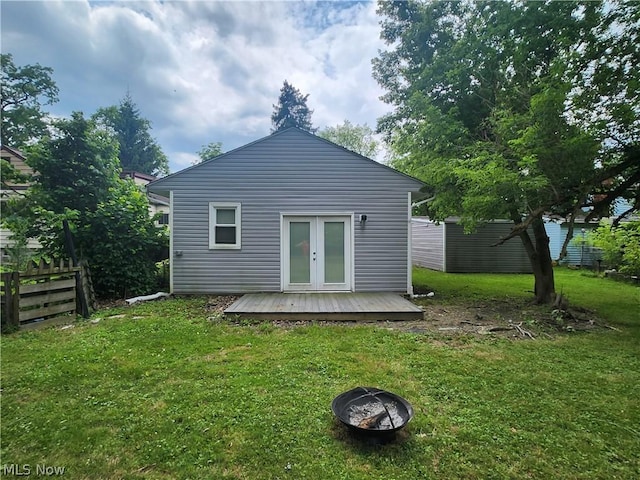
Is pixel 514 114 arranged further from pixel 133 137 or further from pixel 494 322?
pixel 133 137

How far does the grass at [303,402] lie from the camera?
2.05m

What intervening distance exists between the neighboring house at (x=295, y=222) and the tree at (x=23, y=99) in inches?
600

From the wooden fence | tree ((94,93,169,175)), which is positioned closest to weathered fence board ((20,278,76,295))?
the wooden fence

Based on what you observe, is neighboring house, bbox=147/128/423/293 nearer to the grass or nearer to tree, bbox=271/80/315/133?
the grass

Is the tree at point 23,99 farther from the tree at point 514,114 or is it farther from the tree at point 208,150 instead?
the tree at point 514,114

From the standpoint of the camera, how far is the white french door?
7727mm

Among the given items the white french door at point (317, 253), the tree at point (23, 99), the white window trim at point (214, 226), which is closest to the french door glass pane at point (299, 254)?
the white french door at point (317, 253)

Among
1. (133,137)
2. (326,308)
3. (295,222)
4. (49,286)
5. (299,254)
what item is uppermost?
(133,137)

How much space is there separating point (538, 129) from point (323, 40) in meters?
8.52

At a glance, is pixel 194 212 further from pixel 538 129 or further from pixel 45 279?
pixel 538 129

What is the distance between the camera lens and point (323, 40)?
10.8 m

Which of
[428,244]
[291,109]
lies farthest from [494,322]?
[291,109]

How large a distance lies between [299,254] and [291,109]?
29.9 meters

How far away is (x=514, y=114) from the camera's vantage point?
6.23 metres
